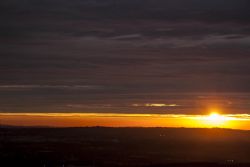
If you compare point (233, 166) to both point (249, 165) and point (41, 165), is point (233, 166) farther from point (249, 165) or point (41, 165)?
point (41, 165)

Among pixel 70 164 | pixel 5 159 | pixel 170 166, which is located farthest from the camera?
pixel 5 159

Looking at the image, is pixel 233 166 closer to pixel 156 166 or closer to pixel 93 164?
pixel 156 166

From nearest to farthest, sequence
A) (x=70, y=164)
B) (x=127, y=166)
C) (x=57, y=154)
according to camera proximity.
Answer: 1. (x=127, y=166)
2. (x=70, y=164)
3. (x=57, y=154)

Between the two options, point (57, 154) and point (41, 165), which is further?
point (57, 154)

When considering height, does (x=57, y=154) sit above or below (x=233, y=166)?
above

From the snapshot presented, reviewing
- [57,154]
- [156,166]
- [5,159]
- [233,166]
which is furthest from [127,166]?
[57,154]

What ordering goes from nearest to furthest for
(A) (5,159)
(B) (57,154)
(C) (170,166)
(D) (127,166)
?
(C) (170,166), (D) (127,166), (A) (5,159), (B) (57,154)

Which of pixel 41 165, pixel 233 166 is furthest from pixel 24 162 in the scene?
pixel 233 166

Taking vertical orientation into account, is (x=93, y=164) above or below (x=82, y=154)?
below

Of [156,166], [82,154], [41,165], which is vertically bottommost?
[156,166]
